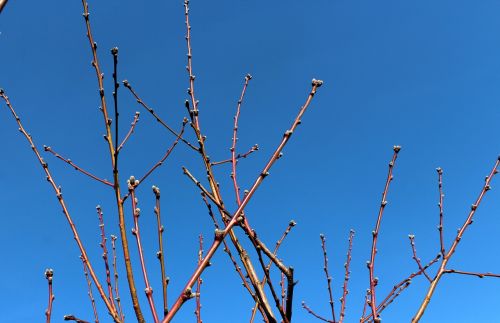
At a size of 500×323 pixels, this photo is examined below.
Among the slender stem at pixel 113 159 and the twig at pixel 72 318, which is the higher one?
the slender stem at pixel 113 159

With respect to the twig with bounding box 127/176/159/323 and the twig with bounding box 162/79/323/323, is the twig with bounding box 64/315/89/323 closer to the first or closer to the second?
the twig with bounding box 127/176/159/323

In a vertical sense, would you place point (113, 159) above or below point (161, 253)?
above

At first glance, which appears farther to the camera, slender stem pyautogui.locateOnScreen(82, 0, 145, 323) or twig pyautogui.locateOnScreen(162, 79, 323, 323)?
slender stem pyautogui.locateOnScreen(82, 0, 145, 323)

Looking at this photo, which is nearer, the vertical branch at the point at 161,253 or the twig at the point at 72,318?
the vertical branch at the point at 161,253

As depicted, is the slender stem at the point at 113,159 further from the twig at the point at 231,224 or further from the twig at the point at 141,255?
the twig at the point at 231,224

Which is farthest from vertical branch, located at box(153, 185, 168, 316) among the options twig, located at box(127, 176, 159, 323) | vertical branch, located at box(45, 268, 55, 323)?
vertical branch, located at box(45, 268, 55, 323)

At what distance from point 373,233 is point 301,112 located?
0.97 m

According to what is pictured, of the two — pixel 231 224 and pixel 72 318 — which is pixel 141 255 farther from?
pixel 72 318

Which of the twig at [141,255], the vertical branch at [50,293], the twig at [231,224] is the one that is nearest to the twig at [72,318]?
the vertical branch at [50,293]

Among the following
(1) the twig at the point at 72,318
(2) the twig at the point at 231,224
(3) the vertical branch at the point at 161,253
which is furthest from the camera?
(1) the twig at the point at 72,318

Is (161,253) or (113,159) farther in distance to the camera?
(113,159)

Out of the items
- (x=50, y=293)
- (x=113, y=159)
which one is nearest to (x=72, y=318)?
(x=50, y=293)

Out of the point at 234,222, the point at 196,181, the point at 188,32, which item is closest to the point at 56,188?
the point at 196,181

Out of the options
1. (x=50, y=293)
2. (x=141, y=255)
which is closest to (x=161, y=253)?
(x=141, y=255)
